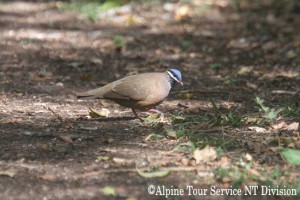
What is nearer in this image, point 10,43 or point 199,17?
point 10,43

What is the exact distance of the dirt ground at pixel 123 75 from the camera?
202 inches

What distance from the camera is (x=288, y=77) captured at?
9516mm

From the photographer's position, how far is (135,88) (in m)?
6.78

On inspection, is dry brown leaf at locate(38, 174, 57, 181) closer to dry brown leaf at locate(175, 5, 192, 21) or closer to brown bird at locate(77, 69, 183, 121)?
brown bird at locate(77, 69, 183, 121)

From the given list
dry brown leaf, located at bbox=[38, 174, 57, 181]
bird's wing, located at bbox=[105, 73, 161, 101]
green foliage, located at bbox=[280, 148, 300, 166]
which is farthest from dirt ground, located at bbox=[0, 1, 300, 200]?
bird's wing, located at bbox=[105, 73, 161, 101]

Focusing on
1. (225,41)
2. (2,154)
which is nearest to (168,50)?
(225,41)

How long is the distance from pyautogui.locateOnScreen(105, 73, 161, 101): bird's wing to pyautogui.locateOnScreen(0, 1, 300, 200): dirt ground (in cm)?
29

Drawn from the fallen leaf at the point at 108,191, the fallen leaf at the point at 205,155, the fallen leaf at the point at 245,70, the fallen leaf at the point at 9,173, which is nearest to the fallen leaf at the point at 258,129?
the fallen leaf at the point at 205,155

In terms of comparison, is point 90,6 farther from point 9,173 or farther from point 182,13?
point 9,173

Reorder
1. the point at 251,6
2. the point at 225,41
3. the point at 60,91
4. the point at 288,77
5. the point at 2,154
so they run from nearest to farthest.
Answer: the point at 2,154, the point at 60,91, the point at 288,77, the point at 225,41, the point at 251,6

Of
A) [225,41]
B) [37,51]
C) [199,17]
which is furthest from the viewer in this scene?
[199,17]

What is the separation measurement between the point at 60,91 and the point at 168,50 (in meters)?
3.22

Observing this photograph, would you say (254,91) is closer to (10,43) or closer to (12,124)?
(12,124)

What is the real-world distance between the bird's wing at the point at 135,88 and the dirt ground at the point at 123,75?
0.29 metres
